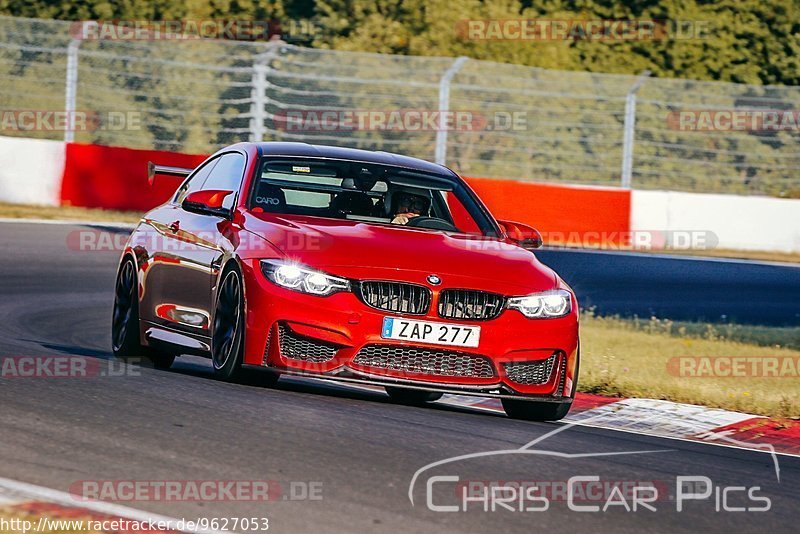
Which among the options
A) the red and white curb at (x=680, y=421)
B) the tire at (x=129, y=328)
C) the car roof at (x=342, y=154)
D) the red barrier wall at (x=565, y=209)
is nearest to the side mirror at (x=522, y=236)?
the car roof at (x=342, y=154)

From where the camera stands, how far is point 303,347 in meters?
8.02

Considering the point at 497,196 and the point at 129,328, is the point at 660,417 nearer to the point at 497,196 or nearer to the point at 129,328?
the point at 129,328

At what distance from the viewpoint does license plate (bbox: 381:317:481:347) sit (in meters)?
8.00

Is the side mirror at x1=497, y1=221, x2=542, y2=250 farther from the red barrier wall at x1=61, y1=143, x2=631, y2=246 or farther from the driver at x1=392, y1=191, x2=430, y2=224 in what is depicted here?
the red barrier wall at x1=61, y1=143, x2=631, y2=246

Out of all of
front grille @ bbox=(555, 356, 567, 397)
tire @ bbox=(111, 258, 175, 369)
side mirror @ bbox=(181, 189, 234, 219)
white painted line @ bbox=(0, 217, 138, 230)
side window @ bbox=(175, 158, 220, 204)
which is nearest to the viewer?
front grille @ bbox=(555, 356, 567, 397)

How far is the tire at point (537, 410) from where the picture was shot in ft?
28.5

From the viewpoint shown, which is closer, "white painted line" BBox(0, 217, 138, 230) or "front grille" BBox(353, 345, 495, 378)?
"front grille" BBox(353, 345, 495, 378)

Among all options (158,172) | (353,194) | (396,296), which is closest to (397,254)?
(396,296)

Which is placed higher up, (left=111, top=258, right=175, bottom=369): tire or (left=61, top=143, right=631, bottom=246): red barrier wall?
(left=111, top=258, right=175, bottom=369): tire

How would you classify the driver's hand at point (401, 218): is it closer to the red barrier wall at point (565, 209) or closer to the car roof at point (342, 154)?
the car roof at point (342, 154)

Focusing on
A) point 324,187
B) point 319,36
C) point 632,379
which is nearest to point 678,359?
point 632,379

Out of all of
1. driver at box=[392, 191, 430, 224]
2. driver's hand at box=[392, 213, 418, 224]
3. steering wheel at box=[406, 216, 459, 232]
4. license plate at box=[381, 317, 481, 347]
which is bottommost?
license plate at box=[381, 317, 481, 347]

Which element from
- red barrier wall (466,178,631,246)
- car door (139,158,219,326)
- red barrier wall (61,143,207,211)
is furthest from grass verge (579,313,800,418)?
red barrier wall (61,143,207,211)

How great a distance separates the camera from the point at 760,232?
24.5 m
